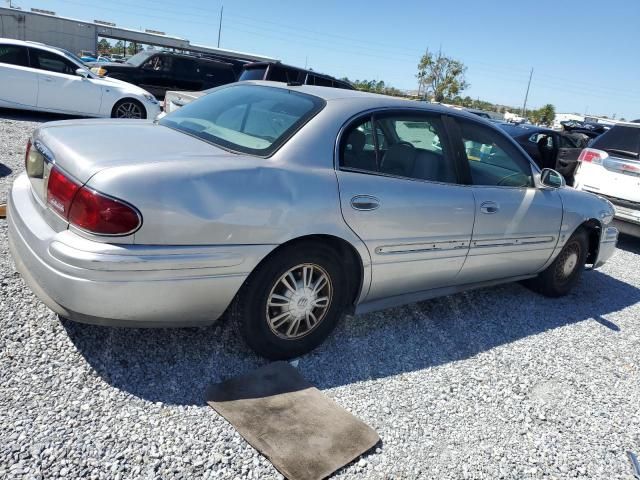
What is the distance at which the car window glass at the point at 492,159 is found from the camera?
3.90m

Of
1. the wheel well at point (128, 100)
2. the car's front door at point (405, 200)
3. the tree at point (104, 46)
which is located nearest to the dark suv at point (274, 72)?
the wheel well at point (128, 100)

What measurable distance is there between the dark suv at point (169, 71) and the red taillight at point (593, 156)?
11.0 meters

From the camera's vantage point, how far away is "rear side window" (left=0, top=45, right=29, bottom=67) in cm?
984

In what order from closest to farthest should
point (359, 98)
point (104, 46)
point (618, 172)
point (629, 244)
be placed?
1. point (359, 98)
2. point (618, 172)
3. point (629, 244)
4. point (104, 46)

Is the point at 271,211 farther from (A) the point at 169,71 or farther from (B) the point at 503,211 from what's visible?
(A) the point at 169,71

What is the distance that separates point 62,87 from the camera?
406 inches

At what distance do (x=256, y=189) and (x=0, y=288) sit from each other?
6.23ft

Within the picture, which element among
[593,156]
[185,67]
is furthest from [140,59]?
[593,156]

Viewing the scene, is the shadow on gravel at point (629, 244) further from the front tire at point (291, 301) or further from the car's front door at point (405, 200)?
the front tire at point (291, 301)

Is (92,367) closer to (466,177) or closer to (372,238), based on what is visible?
(372,238)

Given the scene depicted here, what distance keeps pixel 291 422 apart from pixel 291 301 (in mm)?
688

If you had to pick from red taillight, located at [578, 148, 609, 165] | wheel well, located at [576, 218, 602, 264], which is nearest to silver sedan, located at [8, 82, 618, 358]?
wheel well, located at [576, 218, 602, 264]

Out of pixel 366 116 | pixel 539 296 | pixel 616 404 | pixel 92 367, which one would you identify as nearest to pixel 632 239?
pixel 539 296

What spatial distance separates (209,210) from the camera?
2.54 metres
